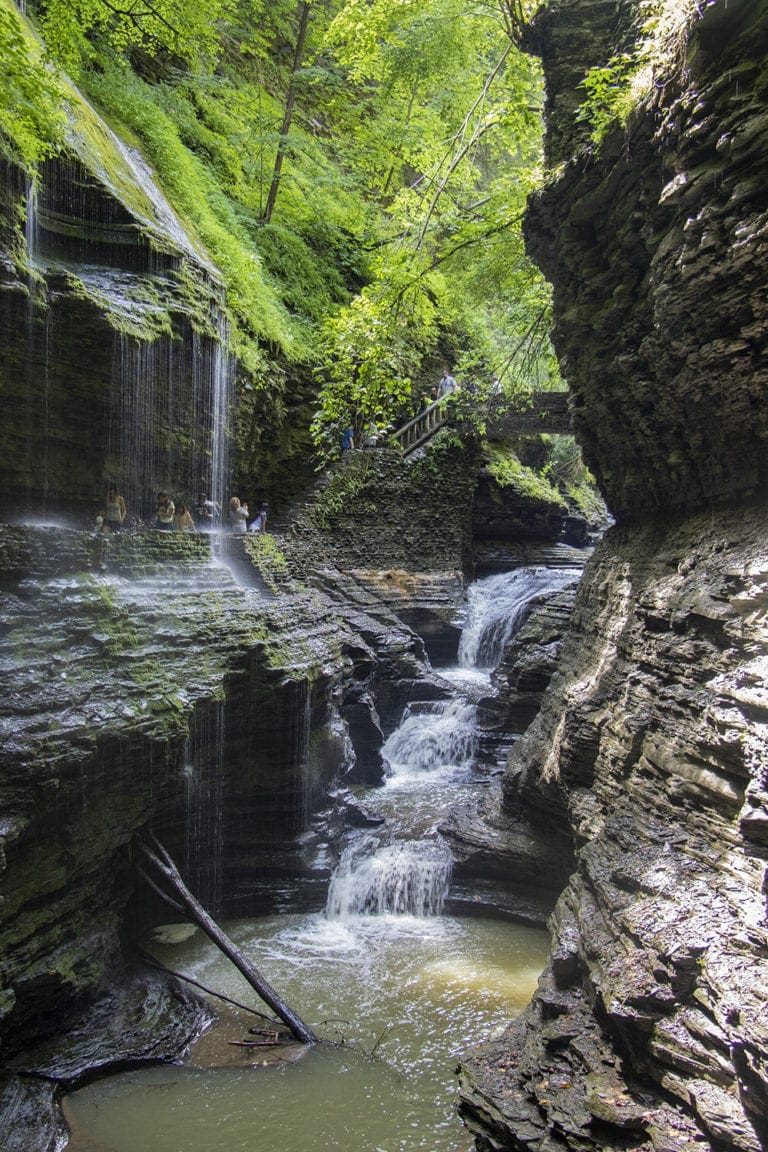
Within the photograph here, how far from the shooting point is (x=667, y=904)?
5203 mm

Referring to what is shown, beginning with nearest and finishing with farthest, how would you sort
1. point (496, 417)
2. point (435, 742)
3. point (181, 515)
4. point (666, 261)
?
point (666, 261), point (181, 515), point (435, 742), point (496, 417)

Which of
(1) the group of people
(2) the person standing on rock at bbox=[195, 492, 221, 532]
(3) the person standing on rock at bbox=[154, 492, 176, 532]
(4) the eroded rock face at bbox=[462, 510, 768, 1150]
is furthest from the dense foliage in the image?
(4) the eroded rock face at bbox=[462, 510, 768, 1150]

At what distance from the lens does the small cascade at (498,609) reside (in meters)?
17.3

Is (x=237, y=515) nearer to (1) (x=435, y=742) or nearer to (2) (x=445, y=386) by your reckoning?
(1) (x=435, y=742)

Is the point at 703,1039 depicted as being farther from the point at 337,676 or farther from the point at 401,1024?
the point at 337,676

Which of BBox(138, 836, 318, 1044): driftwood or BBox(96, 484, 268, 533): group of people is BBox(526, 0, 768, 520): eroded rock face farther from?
BBox(138, 836, 318, 1044): driftwood

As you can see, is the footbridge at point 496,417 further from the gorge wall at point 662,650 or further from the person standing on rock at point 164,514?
the person standing on rock at point 164,514

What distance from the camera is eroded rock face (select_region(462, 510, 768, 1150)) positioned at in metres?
4.25

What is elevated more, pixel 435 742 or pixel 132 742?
pixel 132 742

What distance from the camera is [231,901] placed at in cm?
966

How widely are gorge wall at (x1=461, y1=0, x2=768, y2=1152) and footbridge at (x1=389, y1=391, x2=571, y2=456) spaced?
8.11m

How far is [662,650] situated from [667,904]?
8.91 feet

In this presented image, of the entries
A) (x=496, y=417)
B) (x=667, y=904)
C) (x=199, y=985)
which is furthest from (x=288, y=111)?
(x=667, y=904)

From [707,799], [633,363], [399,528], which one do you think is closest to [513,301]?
[399,528]
